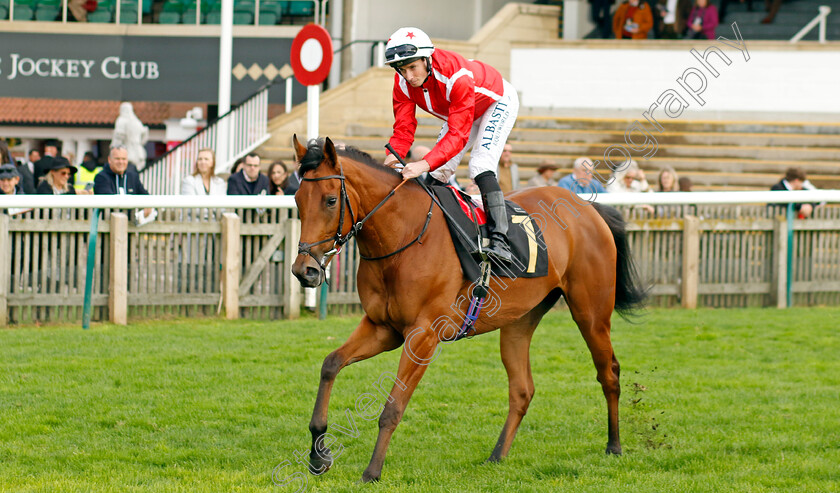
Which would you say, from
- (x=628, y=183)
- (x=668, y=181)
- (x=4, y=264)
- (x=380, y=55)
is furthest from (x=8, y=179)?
(x=380, y=55)

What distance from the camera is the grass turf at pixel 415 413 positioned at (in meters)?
4.95

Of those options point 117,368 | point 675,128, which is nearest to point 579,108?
point 675,128

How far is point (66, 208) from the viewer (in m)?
8.77

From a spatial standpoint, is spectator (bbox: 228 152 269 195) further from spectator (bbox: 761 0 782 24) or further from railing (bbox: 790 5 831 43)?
spectator (bbox: 761 0 782 24)

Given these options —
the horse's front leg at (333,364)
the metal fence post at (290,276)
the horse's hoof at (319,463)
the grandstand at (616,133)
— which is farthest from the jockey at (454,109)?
the grandstand at (616,133)

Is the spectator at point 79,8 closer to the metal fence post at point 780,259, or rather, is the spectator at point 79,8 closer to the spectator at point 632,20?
the spectator at point 632,20

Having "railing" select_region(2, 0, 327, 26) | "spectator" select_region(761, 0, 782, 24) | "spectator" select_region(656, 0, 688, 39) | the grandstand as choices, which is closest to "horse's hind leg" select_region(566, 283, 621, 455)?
the grandstand

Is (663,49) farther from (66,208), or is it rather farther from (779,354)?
(66,208)

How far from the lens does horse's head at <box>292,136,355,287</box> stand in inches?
179

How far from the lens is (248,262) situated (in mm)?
9492

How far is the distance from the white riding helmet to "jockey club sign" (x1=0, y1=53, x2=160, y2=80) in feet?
46.5

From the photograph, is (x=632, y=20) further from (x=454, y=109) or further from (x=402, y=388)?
(x=402, y=388)

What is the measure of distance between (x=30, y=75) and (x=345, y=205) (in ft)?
50.0

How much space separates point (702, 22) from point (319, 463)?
1511 cm
